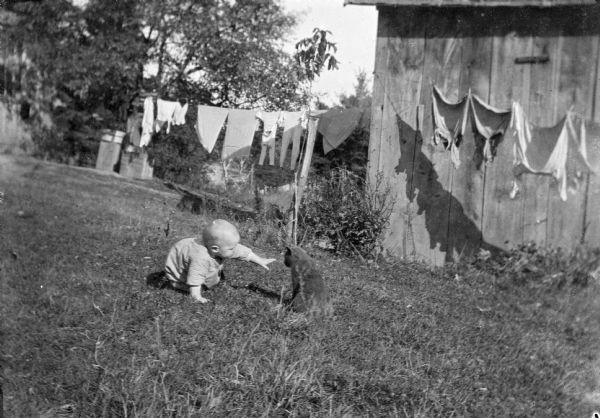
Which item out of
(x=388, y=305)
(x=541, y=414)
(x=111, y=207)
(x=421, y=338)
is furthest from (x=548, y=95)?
(x=111, y=207)

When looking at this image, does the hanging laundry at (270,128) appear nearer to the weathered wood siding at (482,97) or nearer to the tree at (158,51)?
the tree at (158,51)

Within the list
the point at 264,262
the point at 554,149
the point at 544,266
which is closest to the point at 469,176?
the point at 554,149

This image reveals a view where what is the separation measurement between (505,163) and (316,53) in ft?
8.13

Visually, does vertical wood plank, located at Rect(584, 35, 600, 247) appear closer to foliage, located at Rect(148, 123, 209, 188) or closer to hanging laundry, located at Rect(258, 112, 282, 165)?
hanging laundry, located at Rect(258, 112, 282, 165)

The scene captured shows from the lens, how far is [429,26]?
7297 mm

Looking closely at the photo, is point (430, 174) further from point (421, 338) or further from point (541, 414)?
point (541, 414)

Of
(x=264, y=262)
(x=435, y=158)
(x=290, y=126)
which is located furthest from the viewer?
(x=290, y=126)

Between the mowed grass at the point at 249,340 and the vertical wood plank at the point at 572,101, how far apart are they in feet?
2.79

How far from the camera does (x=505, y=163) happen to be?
703 centimetres

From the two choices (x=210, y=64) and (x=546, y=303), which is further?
(x=210, y=64)

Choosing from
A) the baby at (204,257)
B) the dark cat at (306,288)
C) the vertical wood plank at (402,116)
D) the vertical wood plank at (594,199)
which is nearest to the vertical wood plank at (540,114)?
the vertical wood plank at (594,199)

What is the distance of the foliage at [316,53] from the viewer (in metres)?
7.34

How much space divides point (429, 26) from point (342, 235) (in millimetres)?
2585

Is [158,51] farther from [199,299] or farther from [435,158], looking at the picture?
[199,299]
